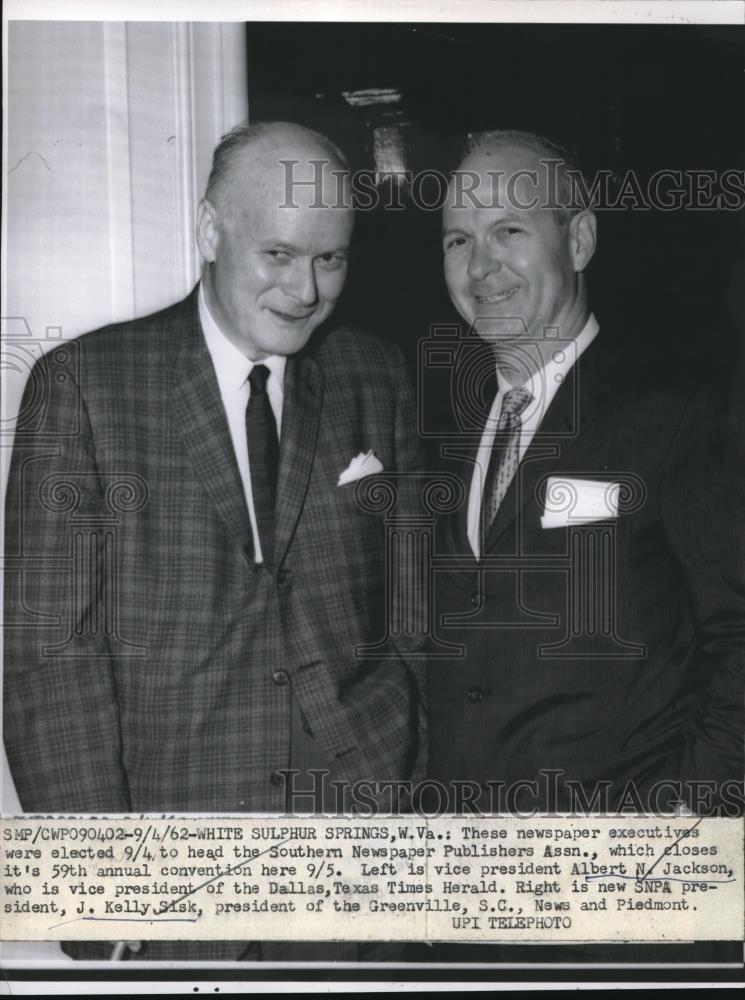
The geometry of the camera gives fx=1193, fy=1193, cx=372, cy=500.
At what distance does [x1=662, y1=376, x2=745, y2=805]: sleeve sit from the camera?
251 centimetres

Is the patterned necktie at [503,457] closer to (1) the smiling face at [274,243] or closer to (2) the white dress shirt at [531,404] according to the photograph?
(2) the white dress shirt at [531,404]

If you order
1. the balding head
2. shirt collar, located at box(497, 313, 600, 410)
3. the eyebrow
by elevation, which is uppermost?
the balding head

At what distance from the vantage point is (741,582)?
Answer: 2.52 meters

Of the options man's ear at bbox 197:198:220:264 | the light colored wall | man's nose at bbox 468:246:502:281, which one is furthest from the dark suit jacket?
the light colored wall

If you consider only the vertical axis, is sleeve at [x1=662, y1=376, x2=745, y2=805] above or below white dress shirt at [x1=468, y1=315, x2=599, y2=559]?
below

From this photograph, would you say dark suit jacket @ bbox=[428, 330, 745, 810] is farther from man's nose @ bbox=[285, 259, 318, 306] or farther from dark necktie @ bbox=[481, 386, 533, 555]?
man's nose @ bbox=[285, 259, 318, 306]

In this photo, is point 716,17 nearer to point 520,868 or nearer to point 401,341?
point 401,341

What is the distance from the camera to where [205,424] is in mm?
2486

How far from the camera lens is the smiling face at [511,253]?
8.16 feet

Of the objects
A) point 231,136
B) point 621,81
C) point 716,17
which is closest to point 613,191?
point 621,81

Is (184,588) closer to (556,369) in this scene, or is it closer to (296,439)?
(296,439)

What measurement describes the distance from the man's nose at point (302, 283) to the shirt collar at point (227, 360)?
0.13m

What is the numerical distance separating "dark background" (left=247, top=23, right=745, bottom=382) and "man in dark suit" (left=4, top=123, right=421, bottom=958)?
8 cm

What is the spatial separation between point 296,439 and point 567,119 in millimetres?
879
